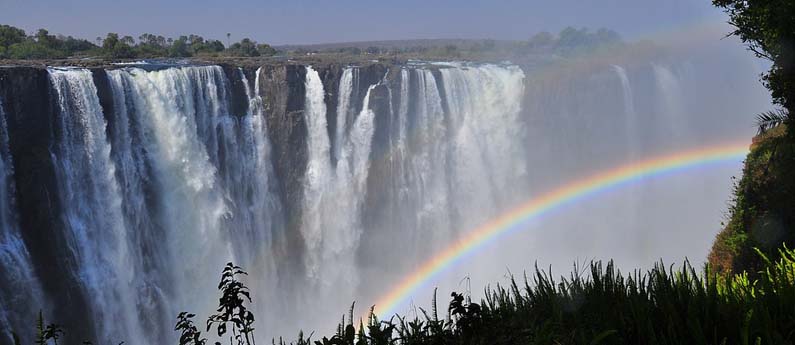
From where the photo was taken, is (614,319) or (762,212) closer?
(614,319)

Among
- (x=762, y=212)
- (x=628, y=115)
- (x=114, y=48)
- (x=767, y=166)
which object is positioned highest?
(x=114, y=48)

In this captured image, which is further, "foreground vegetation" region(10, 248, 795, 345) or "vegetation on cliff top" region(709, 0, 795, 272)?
"vegetation on cliff top" region(709, 0, 795, 272)

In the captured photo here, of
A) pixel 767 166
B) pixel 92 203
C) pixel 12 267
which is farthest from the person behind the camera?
pixel 92 203

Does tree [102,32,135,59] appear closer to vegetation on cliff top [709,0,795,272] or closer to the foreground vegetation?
vegetation on cliff top [709,0,795,272]

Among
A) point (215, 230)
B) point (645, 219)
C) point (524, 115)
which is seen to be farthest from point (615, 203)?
point (215, 230)

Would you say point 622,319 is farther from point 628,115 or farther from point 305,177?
point 628,115

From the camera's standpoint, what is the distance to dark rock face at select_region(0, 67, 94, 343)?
14742mm

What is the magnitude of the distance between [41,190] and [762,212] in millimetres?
15265

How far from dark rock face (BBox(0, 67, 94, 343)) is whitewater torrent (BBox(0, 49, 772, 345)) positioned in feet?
0.55

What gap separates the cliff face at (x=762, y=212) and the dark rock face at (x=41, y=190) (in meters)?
14.0

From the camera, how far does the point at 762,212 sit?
11609mm

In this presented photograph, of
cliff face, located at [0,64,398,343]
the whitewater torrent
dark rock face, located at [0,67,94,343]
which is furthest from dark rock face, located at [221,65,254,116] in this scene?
dark rock face, located at [0,67,94,343]

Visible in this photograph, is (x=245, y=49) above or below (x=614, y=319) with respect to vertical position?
above

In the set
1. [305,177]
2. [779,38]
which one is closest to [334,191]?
[305,177]
